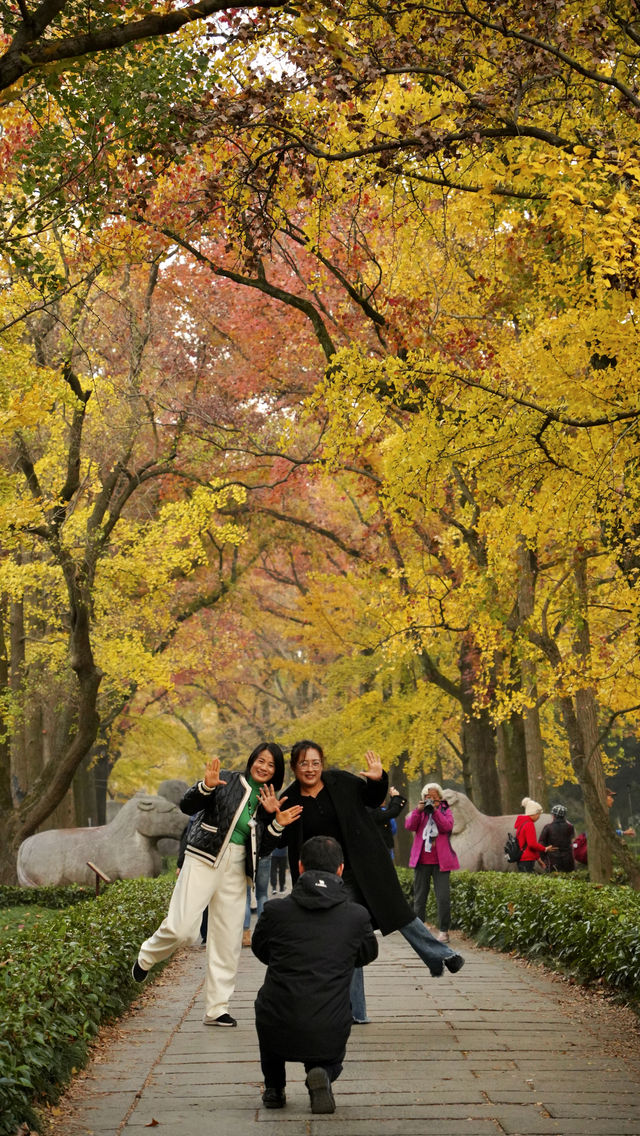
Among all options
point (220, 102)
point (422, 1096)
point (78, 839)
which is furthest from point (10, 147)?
point (78, 839)

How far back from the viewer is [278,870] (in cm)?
2156

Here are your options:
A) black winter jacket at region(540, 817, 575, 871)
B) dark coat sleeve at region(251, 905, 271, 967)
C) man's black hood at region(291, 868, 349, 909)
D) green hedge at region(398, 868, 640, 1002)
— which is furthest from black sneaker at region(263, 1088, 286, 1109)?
black winter jacket at region(540, 817, 575, 871)

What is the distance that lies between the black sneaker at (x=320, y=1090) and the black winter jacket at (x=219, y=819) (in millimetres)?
2153

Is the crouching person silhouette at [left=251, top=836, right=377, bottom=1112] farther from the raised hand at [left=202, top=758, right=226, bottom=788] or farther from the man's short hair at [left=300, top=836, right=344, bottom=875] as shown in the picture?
the raised hand at [left=202, top=758, right=226, bottom=788]

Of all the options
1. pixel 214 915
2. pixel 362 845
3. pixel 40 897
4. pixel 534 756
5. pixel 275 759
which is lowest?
pixel 40 897

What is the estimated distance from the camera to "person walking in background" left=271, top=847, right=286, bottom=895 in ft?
63.0

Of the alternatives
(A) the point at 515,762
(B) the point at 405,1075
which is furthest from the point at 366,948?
(A) the point at 515,762

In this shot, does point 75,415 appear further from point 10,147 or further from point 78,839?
point 78,839

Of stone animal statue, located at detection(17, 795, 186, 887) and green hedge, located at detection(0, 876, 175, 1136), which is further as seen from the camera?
stone animal statue, located at detection(17, 795, 186, 887)

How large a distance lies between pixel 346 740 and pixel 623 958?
55.1ft

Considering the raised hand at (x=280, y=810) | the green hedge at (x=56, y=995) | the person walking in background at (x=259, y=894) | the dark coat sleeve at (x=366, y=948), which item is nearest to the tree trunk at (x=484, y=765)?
the person walking in background at (x=259, y=894)

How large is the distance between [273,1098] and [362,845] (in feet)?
5.65

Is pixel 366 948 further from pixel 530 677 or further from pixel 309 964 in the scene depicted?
pixel 530 677

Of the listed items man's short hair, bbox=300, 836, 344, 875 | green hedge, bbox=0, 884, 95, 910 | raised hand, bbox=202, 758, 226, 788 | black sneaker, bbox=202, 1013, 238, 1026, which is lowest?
green hedge, bbox=0, 884, 95, 910
